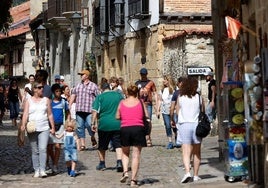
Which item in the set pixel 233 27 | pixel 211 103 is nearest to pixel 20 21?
pixel 211 103

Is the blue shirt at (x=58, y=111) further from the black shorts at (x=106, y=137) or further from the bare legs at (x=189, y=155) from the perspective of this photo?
the bare legs at (x=189, y=155)

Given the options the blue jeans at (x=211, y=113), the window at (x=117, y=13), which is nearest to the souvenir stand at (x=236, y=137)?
the blue jeans at (x=211, y=113)

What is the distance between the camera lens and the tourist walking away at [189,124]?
12.2 m

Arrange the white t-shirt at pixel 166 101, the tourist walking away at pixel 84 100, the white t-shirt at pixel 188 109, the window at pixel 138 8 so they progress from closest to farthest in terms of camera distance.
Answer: the white t-shirt at pixel 188 109 → the tourist walking away at pixel 84 100 → the white t-shirt at pixel 166 101 → the window at pixel 138 8

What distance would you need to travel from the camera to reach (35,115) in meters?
13.4

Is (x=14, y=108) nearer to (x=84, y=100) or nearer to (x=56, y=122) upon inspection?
(x=84, y=100)

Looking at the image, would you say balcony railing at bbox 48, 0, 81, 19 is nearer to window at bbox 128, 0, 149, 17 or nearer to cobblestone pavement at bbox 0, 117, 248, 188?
window at bbox 128, 0, 149, 17

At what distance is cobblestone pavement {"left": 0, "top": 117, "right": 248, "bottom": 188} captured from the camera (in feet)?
40.5

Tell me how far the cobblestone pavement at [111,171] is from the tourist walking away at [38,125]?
0.29 m

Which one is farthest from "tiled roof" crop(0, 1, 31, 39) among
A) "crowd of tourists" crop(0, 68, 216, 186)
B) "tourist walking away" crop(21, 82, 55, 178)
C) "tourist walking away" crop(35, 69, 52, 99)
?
"tourist walking away" crop(21, 82, 55, 178)

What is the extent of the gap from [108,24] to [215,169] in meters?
22.0

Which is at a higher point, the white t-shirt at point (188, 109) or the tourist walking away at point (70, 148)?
the white t-shirt at point (188, 109)

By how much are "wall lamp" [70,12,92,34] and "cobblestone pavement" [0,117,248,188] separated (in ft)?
67.3

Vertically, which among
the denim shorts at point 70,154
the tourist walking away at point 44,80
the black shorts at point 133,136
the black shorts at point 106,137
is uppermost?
the tourist walking away at point 44,80
